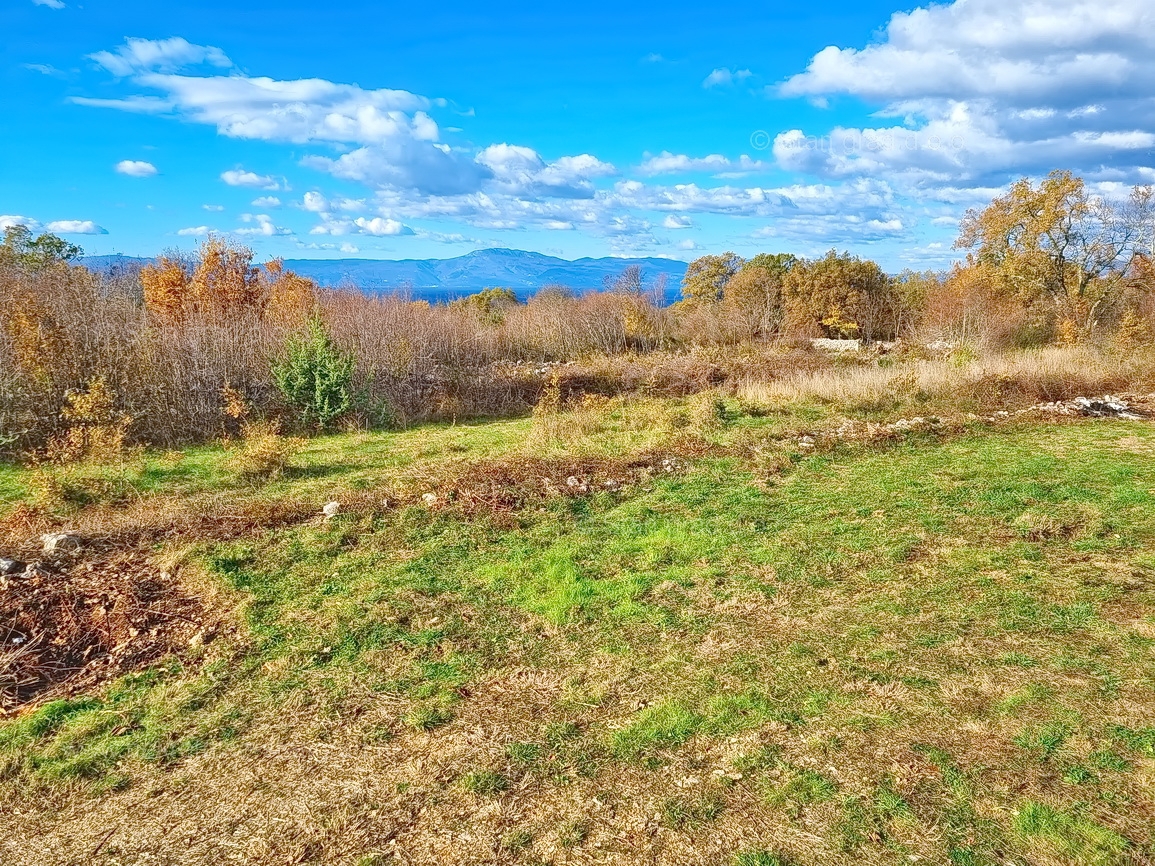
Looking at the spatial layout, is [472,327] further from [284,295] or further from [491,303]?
[491,303]

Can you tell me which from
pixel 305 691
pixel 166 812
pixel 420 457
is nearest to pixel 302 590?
pixel 305 691

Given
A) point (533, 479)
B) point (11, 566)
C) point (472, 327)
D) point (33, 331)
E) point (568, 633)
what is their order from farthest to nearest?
point (472, 327)
point (33, 331)
point (533, 479)
point (11, 566)
point (568, 633)

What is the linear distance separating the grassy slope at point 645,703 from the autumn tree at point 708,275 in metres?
34.0

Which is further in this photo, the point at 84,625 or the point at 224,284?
the point at 224,284

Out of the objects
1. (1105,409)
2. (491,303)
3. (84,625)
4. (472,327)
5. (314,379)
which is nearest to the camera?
(84,625)

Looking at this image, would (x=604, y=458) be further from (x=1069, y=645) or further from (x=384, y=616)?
(x=1069, y=645)

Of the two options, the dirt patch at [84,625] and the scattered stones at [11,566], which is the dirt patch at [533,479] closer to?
the dirt patch at [84,625]

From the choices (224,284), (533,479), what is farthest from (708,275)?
(533,479)

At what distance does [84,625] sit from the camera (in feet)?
18.1

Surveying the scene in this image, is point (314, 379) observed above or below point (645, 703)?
above

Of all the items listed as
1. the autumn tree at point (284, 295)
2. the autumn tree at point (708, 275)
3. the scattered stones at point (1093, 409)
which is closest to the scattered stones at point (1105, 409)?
the scattered stones at point (1093, 409)

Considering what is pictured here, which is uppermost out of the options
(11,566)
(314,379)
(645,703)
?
(314,379)

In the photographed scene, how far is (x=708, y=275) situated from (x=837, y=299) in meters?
12.0

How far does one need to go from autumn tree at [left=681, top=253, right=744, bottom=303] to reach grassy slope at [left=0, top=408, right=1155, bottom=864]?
3400 cm
